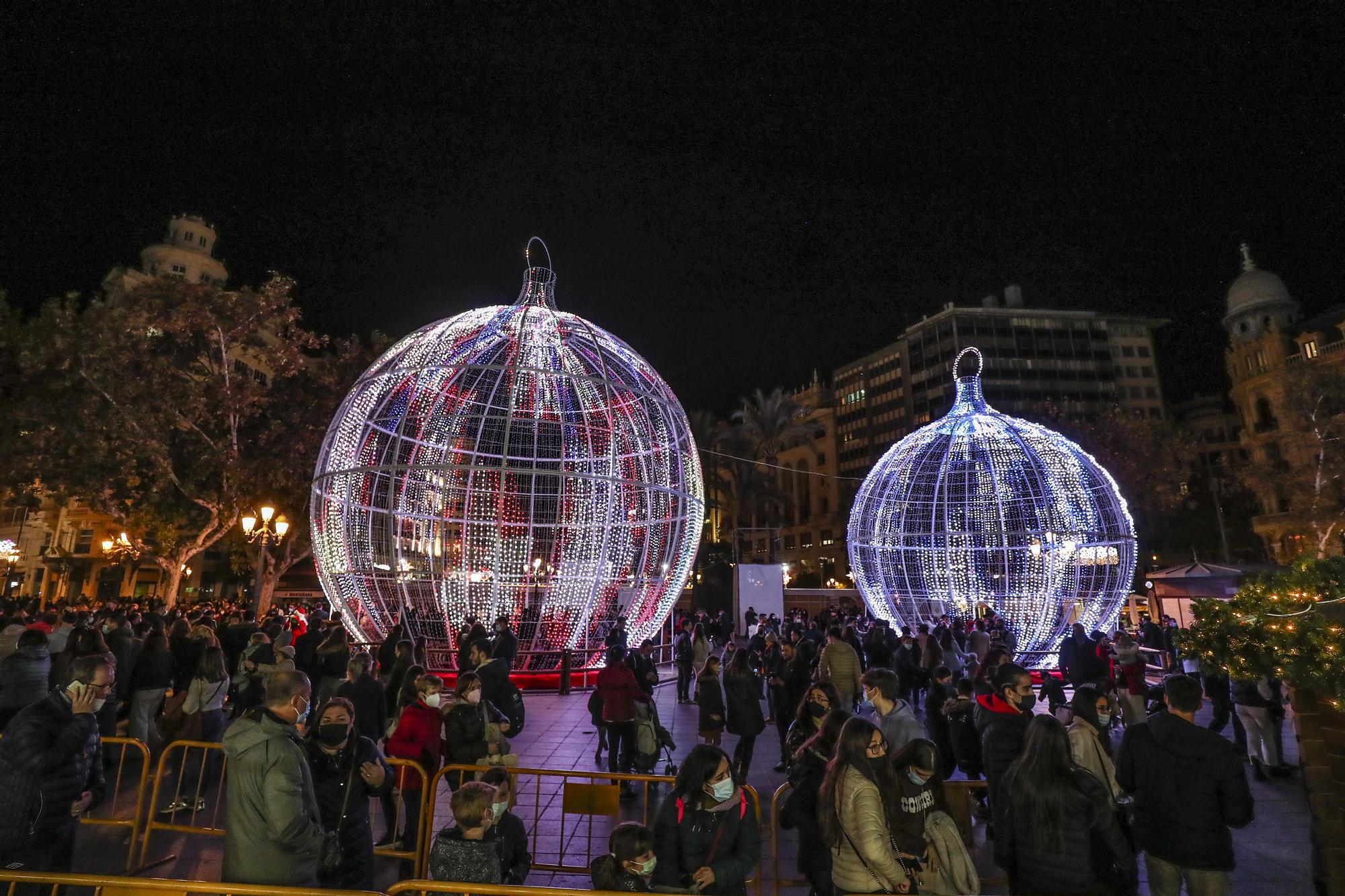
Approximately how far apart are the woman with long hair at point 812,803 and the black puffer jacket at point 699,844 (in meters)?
0.48

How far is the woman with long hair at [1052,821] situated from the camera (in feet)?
11.2

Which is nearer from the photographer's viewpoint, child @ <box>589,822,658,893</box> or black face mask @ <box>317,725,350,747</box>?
child @ <box>589,822,658,893</box>

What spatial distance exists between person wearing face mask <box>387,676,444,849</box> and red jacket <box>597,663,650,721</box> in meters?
2.42

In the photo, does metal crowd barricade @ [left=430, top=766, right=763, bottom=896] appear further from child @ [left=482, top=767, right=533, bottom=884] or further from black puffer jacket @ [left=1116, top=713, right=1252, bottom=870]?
black puffer jacket @ [left=1116, top=713, right=1252, bottom=870]

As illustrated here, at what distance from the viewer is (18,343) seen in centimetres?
2317

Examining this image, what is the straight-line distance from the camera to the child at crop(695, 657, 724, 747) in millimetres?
7555

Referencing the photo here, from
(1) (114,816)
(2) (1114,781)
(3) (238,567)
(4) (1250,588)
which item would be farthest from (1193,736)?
(3) (238,567)

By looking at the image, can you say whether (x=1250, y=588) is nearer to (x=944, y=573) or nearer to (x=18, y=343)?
(x=944, y=573)

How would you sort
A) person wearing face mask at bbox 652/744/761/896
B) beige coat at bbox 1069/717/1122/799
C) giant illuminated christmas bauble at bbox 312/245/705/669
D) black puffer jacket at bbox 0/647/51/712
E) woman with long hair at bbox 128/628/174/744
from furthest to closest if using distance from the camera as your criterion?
1. giant illuminated christmas bauble at bbox 312/245/705/669
2. woman with long hair at bbox 128/628/174/744
3. black puffer jacket at bbox 0/647/51/712
4. beige coat at bbox 1069/717/1122/799
5. person wearing face mask at bbox 652/744/761/896

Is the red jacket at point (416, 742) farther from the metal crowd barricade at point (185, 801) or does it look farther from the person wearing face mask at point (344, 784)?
the person wearing face mask at point (344, 784)

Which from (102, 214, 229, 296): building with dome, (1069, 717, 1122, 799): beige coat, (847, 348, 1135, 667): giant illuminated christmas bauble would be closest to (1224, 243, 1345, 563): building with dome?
(847, 348, 1135, 667): giant illuminated christmas bauble

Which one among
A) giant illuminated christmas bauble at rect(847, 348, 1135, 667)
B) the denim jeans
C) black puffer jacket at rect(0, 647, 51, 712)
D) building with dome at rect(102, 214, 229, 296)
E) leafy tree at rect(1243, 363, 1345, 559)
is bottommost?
the denim jeans

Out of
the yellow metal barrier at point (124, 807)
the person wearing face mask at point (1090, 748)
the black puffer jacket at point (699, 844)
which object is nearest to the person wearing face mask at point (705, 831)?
the black puffer jacket at point (699, 844)

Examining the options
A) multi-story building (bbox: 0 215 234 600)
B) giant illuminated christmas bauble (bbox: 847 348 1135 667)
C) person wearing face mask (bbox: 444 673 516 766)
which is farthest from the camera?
multi-story building (bbox: 0 215 234 600)
